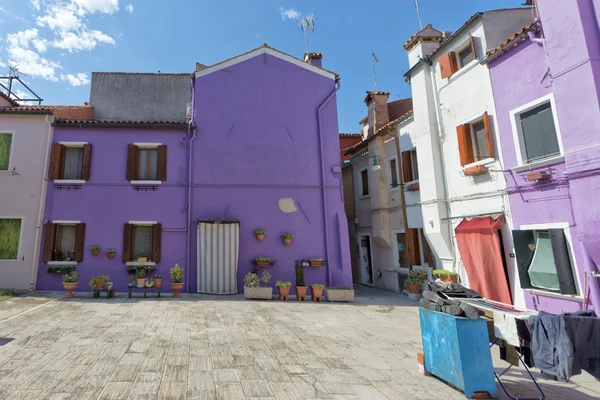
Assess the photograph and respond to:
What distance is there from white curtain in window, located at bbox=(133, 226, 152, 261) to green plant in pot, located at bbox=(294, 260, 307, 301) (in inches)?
222

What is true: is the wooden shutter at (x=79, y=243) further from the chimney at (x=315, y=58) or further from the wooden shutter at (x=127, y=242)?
the chimney at (x=315, y=58)

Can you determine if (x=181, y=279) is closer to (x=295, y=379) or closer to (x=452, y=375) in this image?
(x=295, y=379)

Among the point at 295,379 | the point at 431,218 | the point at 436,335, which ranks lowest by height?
the point at 295,379

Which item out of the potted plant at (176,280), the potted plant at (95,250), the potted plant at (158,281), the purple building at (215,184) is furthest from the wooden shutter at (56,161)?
the potted plant at (176,280)

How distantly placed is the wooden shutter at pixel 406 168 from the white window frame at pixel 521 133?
445 cm

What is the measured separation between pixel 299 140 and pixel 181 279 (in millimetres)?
7140

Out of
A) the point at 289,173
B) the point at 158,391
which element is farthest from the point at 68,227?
the point at 158,391

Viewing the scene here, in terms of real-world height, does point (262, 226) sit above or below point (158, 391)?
above

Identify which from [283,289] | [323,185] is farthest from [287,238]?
[323,185]

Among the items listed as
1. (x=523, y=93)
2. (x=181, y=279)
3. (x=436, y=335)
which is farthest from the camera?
(x=181, y=279)

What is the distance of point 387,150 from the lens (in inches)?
559

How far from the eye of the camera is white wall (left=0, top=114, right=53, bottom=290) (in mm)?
11109

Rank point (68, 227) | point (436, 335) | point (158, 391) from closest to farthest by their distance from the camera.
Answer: point (158, 391) → point (436, 335) → point (68, 227)

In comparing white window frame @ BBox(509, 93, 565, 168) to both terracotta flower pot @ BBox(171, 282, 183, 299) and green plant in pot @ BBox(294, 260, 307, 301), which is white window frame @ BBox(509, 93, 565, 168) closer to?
green plant in pot @ BBox(294, 260, 307, 301)
